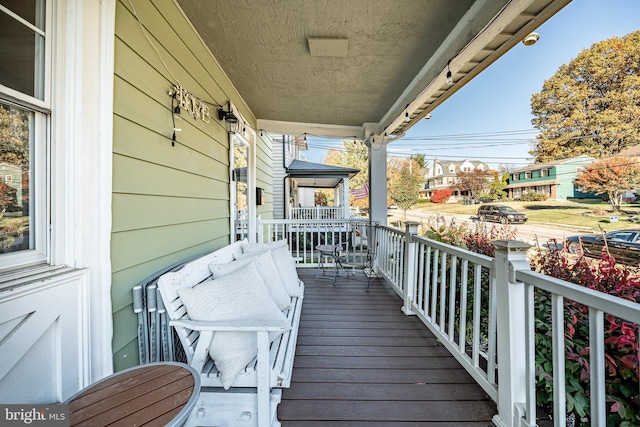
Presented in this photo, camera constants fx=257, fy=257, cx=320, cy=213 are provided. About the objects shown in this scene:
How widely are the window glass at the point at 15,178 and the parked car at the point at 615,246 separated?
3.25m

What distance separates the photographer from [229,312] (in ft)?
4.79

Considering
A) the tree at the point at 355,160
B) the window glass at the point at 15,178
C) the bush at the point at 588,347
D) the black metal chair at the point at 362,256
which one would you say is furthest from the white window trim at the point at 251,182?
the tree at the point at 355,160

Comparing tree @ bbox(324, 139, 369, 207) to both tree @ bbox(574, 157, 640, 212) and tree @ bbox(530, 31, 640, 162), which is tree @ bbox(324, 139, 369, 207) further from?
tree @ bbox(574, 157, 640, 212)

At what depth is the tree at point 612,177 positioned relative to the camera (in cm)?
369

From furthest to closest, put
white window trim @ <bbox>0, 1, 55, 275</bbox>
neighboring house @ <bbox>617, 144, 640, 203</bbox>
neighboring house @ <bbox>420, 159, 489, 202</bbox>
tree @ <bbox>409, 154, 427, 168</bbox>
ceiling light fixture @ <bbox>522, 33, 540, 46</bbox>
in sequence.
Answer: tree @ <bbox>409, 154, 427, 168</bbox>, neighboring house @ <bbox>420, 159, 489, 202</bbox>, neighboring house @ <bbox>617, 144, 640, 203</bbox>, ceiling light fixture @ <bbox>522, 33, 540, 46</bbox>, white window trim @ <bbox>0, 1, 55, 275</bbox>

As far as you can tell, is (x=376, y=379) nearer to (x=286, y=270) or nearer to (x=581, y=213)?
(x=286, y=270)

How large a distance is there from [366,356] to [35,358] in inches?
76.0

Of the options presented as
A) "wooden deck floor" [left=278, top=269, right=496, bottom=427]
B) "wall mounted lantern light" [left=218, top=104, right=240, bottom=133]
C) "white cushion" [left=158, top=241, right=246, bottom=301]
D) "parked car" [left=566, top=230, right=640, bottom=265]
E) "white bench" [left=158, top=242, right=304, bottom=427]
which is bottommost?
"wooden deck floor" [left=278, top=269, right=496, bottom=427]

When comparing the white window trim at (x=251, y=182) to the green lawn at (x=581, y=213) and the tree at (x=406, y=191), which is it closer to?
the green lawn at (x=581, y=213)

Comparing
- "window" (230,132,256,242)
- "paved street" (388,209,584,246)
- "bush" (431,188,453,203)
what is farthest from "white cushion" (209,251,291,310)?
"bush" (431,188,453,203)

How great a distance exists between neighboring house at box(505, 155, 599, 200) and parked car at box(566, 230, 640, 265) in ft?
6.82

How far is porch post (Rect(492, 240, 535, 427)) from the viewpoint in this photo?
4.39 feet

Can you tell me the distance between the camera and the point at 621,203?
3.65m

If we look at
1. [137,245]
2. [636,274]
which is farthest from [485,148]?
[137,245]
